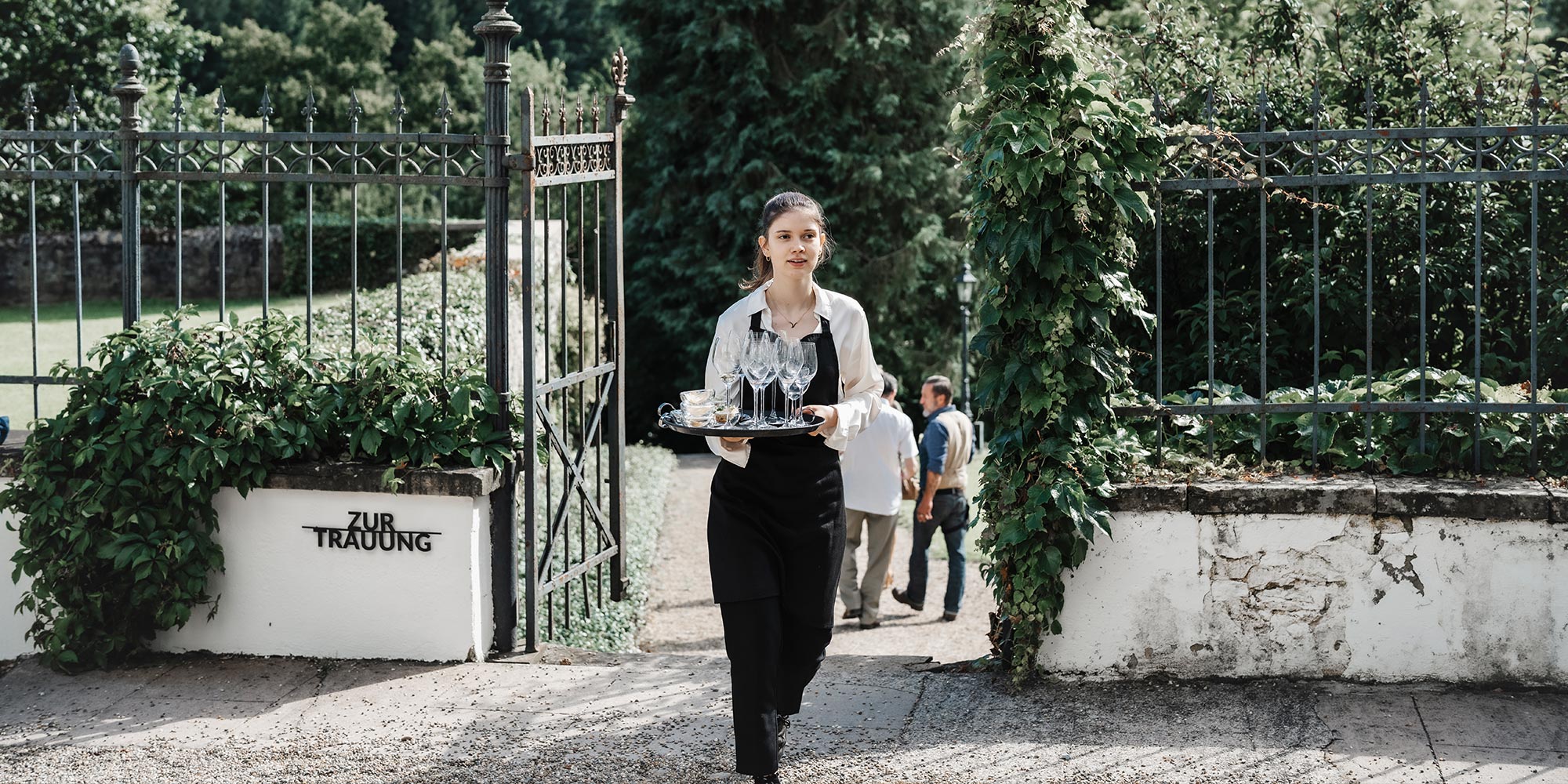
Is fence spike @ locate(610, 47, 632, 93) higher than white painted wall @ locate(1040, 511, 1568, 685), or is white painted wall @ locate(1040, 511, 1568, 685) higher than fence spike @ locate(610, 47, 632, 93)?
fence spike @ locate(610, 47, 632, 93)

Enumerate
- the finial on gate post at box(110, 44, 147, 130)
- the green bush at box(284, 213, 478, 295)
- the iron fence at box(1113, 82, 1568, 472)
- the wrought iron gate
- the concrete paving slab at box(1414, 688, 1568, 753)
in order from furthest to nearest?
the green bush at box(284, 213, 478, 295)
the finial on gate post at box(110, 44, 147, 130)
the wrought iron gate
the iron fence at box(1113, 82, 1568, 472)
the concrete paving slab at box(1414, 688, 1568, 753)

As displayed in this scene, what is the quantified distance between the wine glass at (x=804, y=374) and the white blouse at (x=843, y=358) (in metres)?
0.12

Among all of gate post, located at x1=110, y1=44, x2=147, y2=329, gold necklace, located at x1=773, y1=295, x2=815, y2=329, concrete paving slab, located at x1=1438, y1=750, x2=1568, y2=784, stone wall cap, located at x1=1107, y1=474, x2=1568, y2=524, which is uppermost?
gate post, located at x1=110, y1=44, x2=147, y2=329

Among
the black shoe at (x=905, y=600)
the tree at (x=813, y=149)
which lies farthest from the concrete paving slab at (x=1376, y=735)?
the tree at (x=813, y=149)

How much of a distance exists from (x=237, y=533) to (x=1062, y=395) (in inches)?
129

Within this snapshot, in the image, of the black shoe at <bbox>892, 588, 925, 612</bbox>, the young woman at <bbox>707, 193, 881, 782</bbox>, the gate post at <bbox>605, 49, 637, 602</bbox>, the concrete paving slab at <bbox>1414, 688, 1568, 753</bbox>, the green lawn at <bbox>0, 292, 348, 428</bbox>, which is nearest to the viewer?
the young woman at <bbox>707, 193, 881, 782</bbox>

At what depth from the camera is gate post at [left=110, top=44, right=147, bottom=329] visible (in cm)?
588

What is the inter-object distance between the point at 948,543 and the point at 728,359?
525cm

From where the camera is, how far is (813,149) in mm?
23859

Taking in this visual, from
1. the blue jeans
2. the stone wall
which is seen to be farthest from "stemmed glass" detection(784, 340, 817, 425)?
the stone wall

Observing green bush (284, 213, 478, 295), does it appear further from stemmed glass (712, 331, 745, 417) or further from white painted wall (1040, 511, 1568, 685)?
stemmed glass (712, 331, 745, 417)

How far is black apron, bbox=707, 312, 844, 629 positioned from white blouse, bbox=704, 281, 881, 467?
0.03 m

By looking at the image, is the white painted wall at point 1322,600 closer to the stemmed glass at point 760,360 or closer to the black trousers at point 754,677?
the black trousers at point 754,677

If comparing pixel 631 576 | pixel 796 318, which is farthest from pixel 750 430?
pixel 631 576
